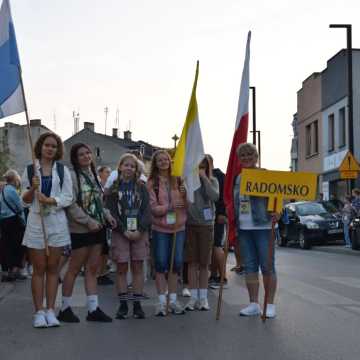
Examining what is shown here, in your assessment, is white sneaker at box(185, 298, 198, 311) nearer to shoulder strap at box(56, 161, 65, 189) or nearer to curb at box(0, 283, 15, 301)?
shoulder strap at box(56, 161, 65, 189)

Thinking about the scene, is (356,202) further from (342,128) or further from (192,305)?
(342,128)

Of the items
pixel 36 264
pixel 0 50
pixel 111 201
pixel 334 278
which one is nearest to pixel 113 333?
pixel 36 264

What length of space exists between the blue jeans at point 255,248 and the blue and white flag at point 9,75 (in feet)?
9.10

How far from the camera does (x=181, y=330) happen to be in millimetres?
7590

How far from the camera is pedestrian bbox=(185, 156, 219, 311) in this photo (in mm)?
8953

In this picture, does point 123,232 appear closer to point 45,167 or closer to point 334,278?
point 45,167

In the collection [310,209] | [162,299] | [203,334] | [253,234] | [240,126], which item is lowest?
[203,334]

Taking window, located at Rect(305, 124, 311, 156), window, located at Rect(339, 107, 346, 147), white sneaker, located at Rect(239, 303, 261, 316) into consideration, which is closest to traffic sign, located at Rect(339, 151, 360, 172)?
window, located at Rect(339, 107, 346, 147)

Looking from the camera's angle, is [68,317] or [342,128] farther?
[342,128]

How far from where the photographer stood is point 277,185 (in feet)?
27.2

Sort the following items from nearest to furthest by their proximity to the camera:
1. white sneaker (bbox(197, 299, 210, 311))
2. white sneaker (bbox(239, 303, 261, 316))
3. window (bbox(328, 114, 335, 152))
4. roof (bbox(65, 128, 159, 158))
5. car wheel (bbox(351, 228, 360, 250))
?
white sneaker (bbox(239, 303, 261, 316)) → white sneaker (bbox(197, 299, 210, 311)) → car wheel (bbox(351, 228, 360, 250)) → window (bbox(328, 114, 335, 152)) → roof (bbox(65, 128, 159, 158))

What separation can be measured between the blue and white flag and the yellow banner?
2.53 metres

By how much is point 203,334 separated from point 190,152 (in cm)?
236

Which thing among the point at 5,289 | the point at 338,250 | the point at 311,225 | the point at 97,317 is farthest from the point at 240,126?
the point at 311,225
